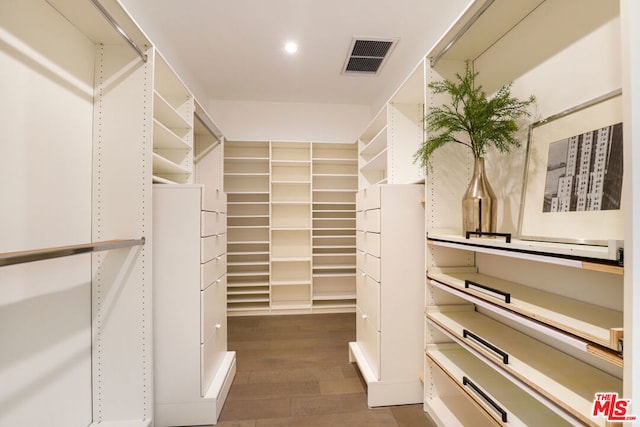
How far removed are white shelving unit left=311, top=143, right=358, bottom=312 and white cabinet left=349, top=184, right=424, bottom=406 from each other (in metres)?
1.87

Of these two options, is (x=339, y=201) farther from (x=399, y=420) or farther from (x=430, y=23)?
(x=399, y=420)

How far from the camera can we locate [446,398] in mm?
1688

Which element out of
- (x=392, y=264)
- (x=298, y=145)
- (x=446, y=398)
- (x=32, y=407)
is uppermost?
(x=298, y=145)

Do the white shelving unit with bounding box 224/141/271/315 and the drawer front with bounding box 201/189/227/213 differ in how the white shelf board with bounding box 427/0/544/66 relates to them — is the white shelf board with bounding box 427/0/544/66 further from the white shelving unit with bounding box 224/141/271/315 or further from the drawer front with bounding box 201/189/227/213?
the white shelving unit with bounding box 224/141/271/315

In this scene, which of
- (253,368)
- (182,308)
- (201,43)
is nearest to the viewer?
(182,308)

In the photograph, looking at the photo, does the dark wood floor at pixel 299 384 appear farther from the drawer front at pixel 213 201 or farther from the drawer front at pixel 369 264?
the drawer front at pixel 213 201

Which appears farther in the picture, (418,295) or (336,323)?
(336,323)

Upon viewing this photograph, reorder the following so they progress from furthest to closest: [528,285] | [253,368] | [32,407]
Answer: [253,368], [528,285], [32,407]

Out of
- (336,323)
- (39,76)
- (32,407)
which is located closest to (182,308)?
(32,407)

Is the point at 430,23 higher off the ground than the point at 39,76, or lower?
higher

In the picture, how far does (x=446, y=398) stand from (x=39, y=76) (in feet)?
8.63

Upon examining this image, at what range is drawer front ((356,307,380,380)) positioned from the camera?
6.11 feet

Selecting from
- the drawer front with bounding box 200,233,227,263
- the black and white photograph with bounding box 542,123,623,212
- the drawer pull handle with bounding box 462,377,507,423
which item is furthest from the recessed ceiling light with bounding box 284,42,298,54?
the drawer pull handle with bounding box 462,377,507,423

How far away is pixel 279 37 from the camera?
8.29ft
